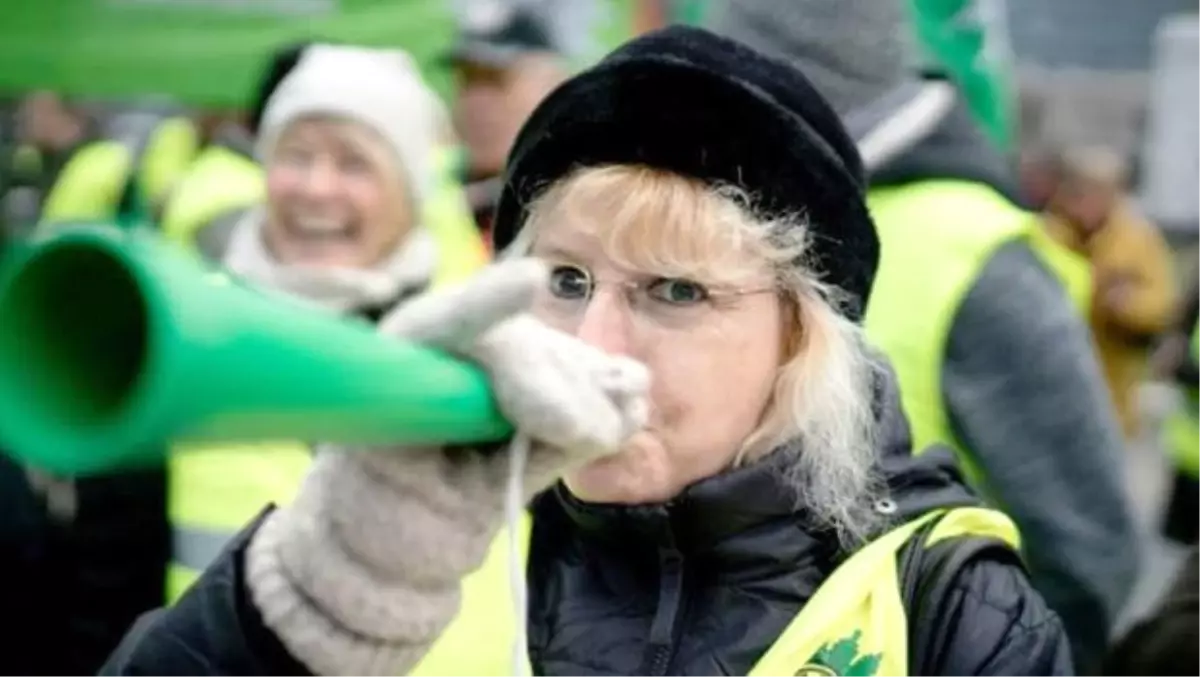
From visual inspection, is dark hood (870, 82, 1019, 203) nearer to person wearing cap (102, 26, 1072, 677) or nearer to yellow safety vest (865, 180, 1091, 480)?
yellow safety vest (865, 180, 1091, 480)

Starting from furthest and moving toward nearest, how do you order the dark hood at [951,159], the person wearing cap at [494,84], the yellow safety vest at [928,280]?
the person wearing cap at [494,84]
the dark hood at [951,159]
the yellow safety vest at [928,280]

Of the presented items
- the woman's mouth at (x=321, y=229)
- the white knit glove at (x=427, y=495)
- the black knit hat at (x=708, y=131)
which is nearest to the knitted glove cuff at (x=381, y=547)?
the white knit glove at (x=427, y=495)

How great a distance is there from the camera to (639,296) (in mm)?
2062

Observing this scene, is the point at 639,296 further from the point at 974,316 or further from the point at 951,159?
the point at 951,159

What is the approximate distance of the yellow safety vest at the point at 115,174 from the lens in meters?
5.91

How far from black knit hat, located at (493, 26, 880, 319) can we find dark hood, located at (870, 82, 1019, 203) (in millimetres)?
1165

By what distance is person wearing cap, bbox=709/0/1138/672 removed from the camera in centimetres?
327

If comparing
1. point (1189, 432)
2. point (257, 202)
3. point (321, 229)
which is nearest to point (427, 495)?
point (321, 229)

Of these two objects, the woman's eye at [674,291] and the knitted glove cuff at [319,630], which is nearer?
the knitted glove cuff at [319,630]

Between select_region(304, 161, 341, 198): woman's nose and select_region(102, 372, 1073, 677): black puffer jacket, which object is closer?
select_region(102, 372, 1073, 677): black puffer jacket

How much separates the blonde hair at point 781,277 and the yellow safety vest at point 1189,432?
325 cm

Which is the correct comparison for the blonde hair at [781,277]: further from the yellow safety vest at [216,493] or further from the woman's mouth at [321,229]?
the woman's mouth at [321,229]

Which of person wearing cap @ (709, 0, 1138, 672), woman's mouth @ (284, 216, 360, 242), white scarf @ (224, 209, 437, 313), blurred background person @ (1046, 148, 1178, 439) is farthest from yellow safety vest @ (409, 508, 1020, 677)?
blurred background person @ (1046, 148, 1178, 439)

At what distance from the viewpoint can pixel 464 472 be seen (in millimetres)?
1682
